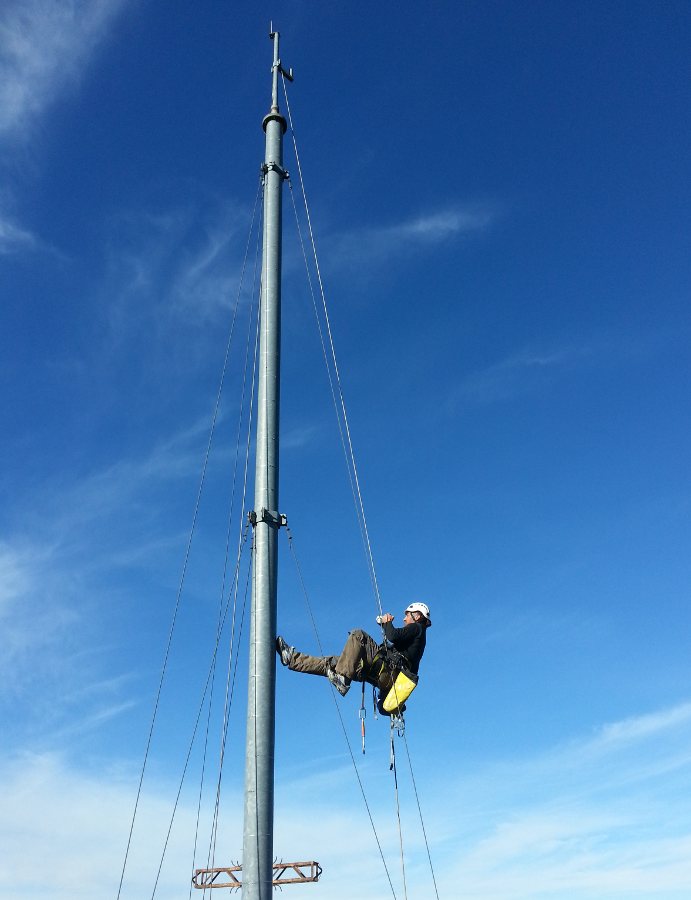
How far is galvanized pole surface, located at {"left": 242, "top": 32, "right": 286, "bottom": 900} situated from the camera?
8086 mm

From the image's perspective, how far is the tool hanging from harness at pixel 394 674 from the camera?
10.8 metres

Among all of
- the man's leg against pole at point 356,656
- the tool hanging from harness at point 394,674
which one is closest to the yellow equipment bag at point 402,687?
the tool hanging from harness at point 394,674

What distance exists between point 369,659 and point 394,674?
1.39 feet

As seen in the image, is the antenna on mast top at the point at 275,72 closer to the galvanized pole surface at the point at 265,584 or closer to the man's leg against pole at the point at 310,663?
the galvanized pole surface at the point at 265,584

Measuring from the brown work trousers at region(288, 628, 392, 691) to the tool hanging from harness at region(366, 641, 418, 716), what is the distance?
1.1 inches

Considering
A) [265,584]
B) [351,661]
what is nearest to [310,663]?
[351,661]

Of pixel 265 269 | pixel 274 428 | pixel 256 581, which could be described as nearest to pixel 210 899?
pixel 256 581

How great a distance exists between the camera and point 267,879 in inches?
318

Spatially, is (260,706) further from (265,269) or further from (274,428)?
(265,269)

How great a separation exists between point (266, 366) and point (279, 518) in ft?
6.59

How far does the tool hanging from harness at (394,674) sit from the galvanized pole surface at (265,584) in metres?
2.37

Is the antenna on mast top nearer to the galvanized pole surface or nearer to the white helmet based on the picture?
the galvanized pole surface

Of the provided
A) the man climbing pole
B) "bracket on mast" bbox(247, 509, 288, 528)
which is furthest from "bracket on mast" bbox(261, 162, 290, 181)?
the man climbing pole

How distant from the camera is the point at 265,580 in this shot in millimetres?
9023
